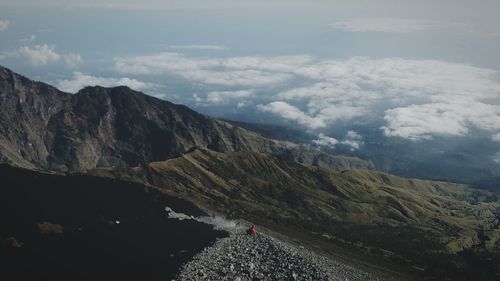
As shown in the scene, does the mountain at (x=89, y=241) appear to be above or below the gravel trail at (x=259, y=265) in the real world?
below

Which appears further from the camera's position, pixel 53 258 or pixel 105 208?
pixel 105 208

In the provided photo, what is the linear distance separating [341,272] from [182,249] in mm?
43516

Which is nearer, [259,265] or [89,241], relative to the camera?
[259,265]

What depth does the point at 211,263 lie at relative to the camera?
13188 cm

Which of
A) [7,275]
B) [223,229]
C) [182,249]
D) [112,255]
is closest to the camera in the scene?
[7,275]

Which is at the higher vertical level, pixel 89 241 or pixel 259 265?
pixel 259 265

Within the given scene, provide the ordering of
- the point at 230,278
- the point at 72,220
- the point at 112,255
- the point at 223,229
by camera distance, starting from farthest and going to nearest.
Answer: the point at 223,229 < the point at 72,220 < the point at 112,255 < the point at 230,278

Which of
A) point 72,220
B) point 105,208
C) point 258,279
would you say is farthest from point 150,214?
point 258,279

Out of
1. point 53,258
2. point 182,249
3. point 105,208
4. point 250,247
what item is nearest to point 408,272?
point 250,247

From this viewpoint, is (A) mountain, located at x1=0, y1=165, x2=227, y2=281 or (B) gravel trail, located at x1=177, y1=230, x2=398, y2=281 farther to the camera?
(B) gravel trail, located at x1=177, y1=230, x2=398, y2=281

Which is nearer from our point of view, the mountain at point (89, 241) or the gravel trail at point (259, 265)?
the mountain at point (89, 241)

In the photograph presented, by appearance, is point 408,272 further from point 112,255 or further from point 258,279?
point 112,255

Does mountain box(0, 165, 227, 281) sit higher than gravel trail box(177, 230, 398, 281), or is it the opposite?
gravel trail box(177, 230, 398, 281)

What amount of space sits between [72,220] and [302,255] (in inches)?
2774
